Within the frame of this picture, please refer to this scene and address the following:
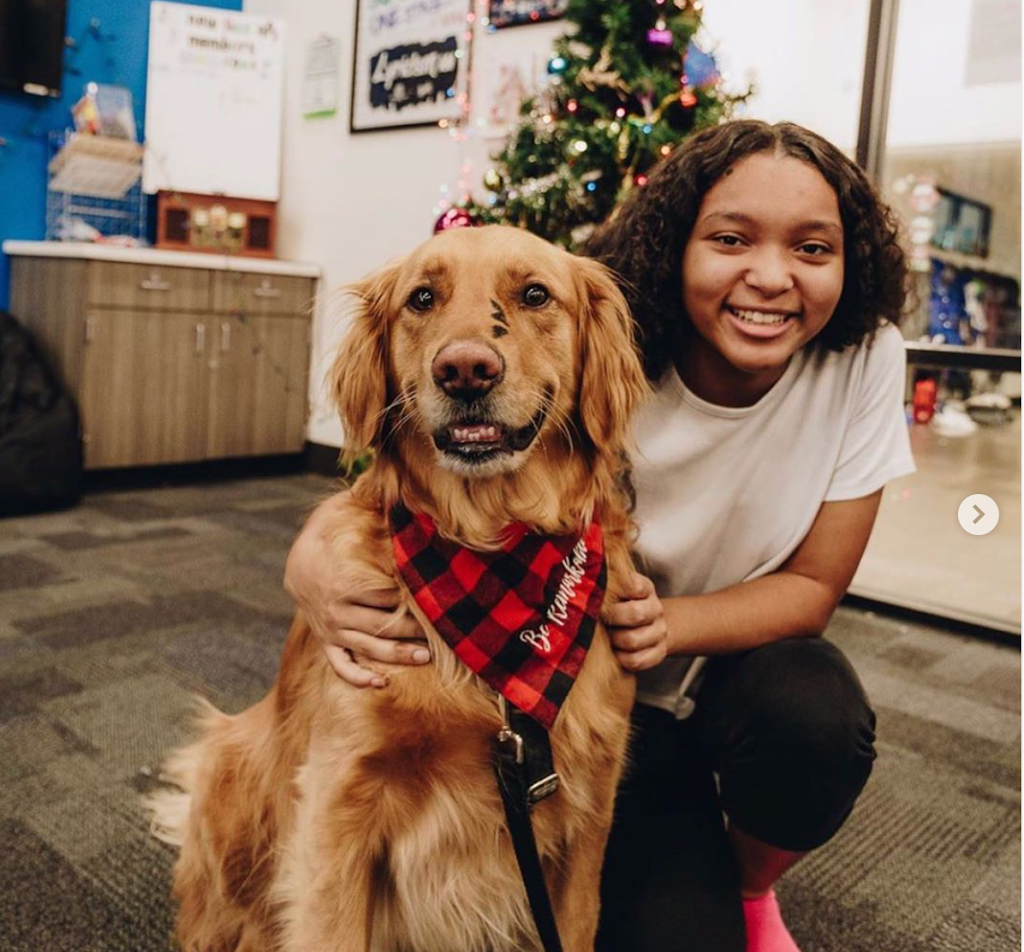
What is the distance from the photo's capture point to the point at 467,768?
3.43ft

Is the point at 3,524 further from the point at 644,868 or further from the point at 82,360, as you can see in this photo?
the point at 644,868

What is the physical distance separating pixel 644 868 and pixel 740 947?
15 cm

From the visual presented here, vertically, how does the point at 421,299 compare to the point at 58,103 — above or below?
below

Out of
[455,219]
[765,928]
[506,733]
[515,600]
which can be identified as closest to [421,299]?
[515,600]

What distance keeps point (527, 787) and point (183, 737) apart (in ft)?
4.03

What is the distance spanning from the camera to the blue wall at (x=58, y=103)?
4391mm

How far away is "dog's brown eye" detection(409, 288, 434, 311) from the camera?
3.88 ft

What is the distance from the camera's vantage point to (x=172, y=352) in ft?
14.3

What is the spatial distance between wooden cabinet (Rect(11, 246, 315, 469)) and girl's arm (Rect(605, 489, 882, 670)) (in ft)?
11.5

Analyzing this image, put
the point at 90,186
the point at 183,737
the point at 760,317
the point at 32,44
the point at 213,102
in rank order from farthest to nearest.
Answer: the point at 213,102 < the point at 90,186 < the point at 32,44 < the point at 183,737 < the point at 760,317

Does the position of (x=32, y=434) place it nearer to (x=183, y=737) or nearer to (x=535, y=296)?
(x=183, y=737)

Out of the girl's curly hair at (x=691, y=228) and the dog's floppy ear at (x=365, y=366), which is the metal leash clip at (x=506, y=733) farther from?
the girl's curly hair at (x=691, y=228)

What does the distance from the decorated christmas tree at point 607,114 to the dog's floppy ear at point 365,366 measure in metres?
1.57

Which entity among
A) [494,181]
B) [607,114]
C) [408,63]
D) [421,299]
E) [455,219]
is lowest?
[421,299]
